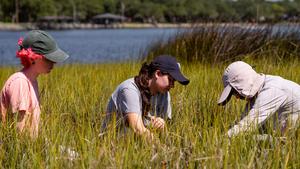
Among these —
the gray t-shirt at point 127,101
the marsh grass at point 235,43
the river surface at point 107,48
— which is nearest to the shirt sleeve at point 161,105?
the gray t-shirt at point 127,101

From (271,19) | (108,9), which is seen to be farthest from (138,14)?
(271,19)

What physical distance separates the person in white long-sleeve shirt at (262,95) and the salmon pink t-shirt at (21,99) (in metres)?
1.04

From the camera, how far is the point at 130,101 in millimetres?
3693

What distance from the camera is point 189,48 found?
8688 millimetres

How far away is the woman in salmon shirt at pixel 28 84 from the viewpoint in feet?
11.5

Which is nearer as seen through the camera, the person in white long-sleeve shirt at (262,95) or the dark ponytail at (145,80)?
the person in white long-sleeve shirt at (262,95)

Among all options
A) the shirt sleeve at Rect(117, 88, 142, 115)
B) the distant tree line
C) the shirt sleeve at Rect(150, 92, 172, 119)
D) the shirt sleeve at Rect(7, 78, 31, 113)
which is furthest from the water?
the distant tree line

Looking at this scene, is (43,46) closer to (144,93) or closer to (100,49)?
(144,93)

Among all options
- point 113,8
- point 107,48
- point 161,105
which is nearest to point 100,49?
point 107,48

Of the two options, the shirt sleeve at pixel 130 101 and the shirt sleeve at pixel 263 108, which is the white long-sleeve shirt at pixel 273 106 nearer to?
the shirt sleeve at pixel 263 108

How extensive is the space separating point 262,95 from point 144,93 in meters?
0.68

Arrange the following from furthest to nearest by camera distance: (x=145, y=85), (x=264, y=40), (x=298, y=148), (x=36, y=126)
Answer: (x=264, y=40) < (x=145, y=85) < (x=36, y=126) < (x=298, y=148)

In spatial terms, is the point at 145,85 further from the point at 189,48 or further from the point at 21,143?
the point at 189,48

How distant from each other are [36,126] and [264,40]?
5660mm
